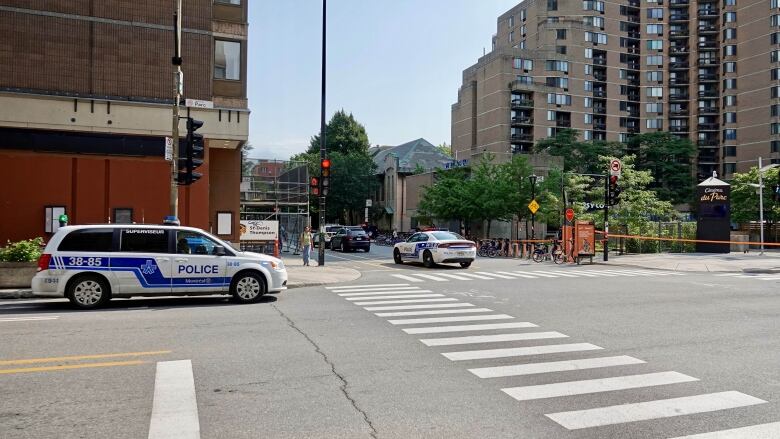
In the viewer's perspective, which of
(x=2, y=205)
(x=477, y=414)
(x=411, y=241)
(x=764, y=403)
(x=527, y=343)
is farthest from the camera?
(x=411, y=241)

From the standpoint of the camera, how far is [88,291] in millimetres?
12367

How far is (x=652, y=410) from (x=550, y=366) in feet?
5.86

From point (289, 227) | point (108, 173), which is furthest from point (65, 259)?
point (289, 227)

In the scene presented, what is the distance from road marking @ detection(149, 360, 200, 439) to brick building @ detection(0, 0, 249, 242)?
16.3m

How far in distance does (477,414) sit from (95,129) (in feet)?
70.0

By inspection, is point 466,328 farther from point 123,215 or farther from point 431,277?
point 123,215

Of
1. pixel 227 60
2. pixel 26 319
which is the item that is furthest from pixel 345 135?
pixel 26 319

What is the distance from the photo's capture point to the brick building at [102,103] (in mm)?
21766

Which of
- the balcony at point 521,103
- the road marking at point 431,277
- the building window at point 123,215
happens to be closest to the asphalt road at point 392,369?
the road marking at point 431,277

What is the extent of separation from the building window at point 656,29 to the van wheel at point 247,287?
8940 centimetres

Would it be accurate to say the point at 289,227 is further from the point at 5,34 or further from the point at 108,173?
the point at 5,34

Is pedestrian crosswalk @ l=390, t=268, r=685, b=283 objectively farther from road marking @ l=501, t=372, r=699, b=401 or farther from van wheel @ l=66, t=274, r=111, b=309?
road marking @ l=501, t=372, r=699, b=401

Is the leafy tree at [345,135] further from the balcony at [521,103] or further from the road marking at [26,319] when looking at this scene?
the road marking at [26,319]

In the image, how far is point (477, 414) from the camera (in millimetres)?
5512
